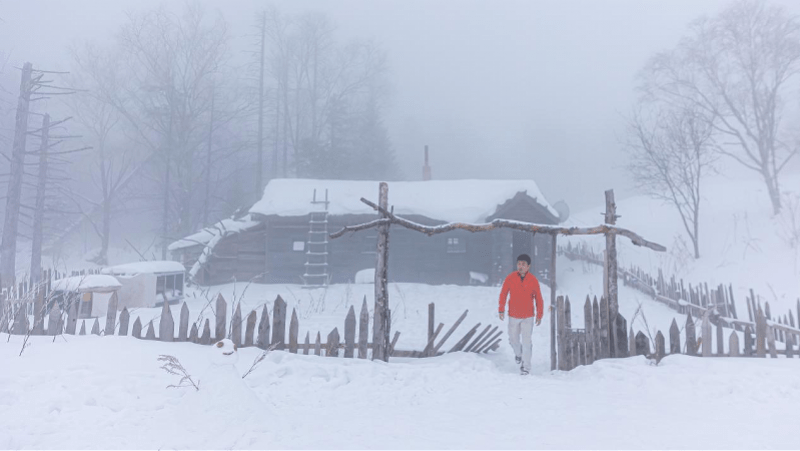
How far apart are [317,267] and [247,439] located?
15.9m

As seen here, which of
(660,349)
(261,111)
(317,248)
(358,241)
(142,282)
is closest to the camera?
(660,349)

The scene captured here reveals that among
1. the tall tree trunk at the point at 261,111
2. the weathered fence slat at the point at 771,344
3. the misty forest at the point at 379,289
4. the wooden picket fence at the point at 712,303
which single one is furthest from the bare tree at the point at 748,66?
the tall tree trunk at the point at 261,111

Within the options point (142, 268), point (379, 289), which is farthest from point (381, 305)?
point (142, 268)

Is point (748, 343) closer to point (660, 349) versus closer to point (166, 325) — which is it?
point (660, 349)

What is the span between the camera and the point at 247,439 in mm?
3598

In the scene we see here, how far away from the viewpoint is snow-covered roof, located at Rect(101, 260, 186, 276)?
1264 cm

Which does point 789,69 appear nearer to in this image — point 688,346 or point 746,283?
point 746,283

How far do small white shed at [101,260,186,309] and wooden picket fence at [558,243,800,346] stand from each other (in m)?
13.1

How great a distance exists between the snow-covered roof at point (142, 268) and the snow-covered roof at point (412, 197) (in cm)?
499

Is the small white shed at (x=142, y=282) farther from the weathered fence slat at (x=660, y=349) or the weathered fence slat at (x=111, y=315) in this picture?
the weathered fence slat at (x=660, y=349)

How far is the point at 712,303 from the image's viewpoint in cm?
1091

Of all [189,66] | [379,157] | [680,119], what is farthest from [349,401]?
[379,157]

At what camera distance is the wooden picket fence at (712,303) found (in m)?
8.30

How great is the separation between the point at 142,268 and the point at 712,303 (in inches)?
605
